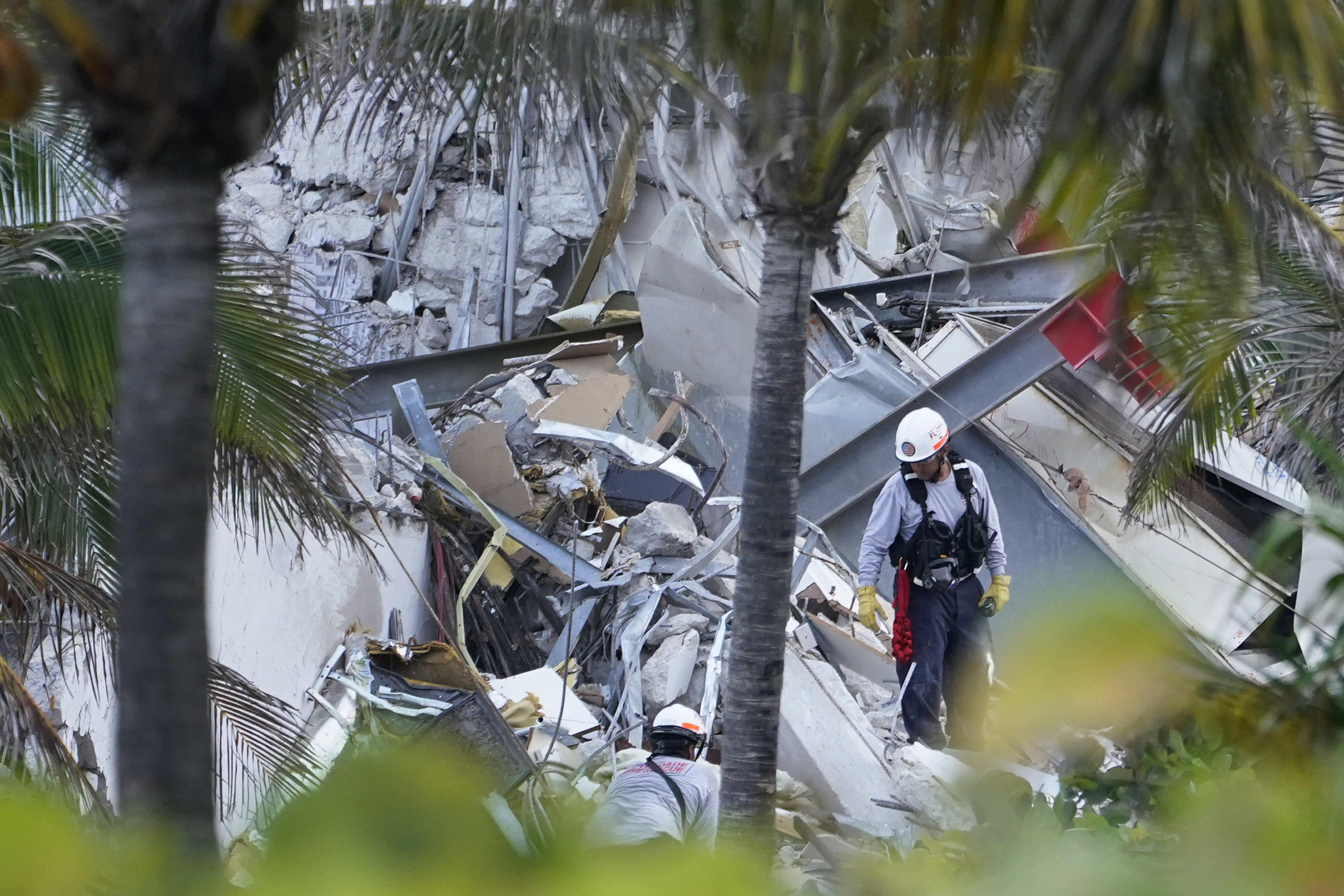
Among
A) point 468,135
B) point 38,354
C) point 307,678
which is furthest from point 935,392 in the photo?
point 38,354

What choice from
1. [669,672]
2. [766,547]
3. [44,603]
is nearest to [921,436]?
[669,672]

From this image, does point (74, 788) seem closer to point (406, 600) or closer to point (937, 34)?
point (937, 34)

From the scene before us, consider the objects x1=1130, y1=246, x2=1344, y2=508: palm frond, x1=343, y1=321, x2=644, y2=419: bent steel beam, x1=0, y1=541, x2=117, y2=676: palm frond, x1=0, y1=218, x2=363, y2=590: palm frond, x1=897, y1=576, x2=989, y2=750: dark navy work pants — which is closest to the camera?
x1=0, y1=541, x2=117, y2=676: palm frond

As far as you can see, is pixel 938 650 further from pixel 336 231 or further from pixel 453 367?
pixel 336 231

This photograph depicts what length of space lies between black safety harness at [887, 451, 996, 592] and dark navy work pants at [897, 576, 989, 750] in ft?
0.31

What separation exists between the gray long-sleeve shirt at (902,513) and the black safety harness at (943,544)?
3 centimetres

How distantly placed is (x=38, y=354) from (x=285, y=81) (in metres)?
1.22

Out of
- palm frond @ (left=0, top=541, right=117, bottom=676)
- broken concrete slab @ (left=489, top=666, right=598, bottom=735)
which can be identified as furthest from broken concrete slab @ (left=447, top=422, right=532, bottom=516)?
palm frond @ (left=0, top=541, right=117, bottom=676)

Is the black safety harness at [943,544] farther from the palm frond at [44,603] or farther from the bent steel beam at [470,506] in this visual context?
the palm frond at [44,603]

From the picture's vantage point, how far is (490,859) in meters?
0.89

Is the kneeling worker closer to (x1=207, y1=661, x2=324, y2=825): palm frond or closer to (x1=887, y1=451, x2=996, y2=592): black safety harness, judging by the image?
(x1=207, y1=661, x2=324, y2=825): palm frond

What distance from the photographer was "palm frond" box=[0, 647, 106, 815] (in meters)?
3.49

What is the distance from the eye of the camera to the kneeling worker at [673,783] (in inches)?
137

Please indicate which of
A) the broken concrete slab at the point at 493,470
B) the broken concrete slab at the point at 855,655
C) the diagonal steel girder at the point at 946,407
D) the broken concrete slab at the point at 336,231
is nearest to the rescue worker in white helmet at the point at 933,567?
the broken concrete slab at the point at 855,655
